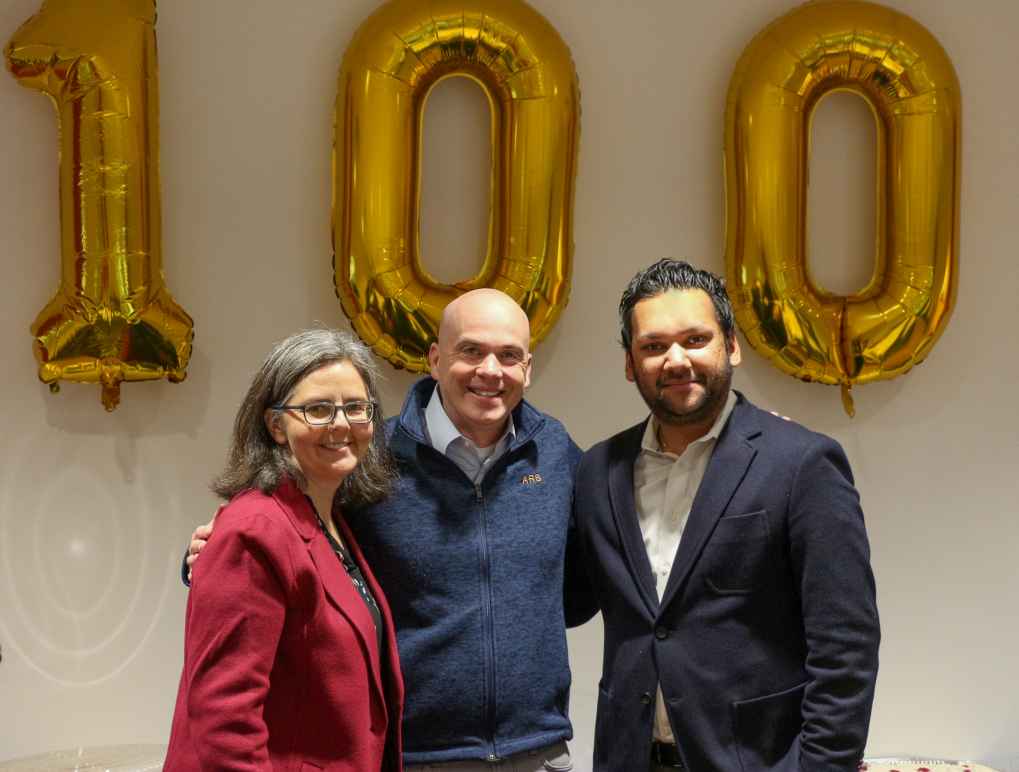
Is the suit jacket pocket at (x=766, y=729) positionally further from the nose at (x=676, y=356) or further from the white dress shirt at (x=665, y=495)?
the nose at (x=676, y=356)

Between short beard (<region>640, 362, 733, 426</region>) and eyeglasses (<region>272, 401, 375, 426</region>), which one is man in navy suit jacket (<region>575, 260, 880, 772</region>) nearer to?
short beard (<region>640, 362, 733, 426</region>)

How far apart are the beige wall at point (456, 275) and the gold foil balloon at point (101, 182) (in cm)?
15

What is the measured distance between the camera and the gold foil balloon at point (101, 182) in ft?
8.91

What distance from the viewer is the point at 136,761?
275 centimetres

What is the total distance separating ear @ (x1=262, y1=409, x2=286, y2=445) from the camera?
6.18 feet

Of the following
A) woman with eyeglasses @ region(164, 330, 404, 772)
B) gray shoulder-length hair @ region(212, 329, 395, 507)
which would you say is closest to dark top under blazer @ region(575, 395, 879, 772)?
woman with eyeglasses @ region(164, 330, 404, 772)

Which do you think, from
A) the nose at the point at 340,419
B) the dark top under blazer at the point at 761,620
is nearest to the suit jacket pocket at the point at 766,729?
the dark top under blazer at the point at 761,620

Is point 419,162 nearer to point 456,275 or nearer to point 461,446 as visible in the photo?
point 456,275

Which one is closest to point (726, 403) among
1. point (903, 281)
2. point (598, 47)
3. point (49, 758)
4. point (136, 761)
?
point (903, 281)

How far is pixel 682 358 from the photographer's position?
1.99m

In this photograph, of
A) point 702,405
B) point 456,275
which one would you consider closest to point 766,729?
point 702,405

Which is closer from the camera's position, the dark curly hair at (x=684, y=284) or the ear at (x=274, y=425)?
the ear at (x=274, y=425)

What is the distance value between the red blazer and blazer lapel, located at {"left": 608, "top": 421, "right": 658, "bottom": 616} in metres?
0.45

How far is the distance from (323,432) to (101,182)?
118 centimetres
